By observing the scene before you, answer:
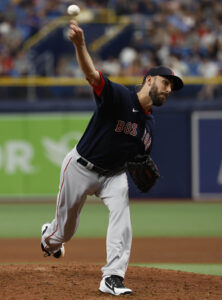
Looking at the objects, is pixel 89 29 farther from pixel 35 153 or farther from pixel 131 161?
pixel 131 161

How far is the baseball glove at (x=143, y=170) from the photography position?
17.3 feet

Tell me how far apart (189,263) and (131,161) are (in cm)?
217

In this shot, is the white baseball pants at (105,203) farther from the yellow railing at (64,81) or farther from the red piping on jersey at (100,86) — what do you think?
the yellow railing at (64,81)

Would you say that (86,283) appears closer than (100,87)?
No

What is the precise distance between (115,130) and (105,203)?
1.91ft

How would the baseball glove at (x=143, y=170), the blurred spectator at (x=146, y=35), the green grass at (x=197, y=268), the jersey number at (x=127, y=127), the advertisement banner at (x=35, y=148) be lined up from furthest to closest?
the blurred spectator at (x=146, y=35), the advertisement banner at (x=35, y=148), the green grass at (x=197, y=268), the baseball glove at (x=143, y=170), the jersey number at (x=127, y=127)

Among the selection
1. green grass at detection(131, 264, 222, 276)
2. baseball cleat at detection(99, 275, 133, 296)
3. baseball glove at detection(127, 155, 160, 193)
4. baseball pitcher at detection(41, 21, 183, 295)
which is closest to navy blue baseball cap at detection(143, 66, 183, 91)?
baseball pitcher at detection(41, 21, 183, 295)

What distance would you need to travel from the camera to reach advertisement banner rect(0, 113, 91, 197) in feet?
42.3

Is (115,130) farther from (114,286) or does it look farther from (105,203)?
(114,286)

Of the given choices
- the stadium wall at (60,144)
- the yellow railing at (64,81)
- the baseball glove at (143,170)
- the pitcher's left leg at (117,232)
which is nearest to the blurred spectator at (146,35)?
the yellow railing at (64,81)

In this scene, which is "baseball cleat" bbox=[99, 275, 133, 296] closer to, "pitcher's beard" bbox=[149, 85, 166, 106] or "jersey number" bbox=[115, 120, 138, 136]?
"jersey number" bbox=[115, 120, 138, 136]

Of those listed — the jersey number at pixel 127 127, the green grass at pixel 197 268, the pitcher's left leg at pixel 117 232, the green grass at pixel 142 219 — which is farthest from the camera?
the green grass at pixel 142 219

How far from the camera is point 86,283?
17.4ft

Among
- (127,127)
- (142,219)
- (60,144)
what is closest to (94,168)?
(127,127)
